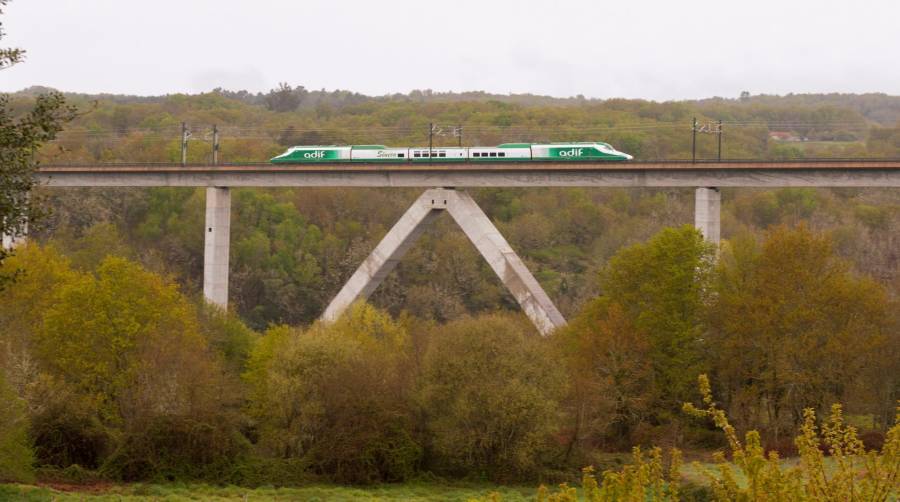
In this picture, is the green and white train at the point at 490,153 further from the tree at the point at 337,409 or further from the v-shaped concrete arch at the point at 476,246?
the tree at the point at 337,409

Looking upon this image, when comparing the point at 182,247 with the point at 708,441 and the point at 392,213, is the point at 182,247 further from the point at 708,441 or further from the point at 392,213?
the point at 708,441

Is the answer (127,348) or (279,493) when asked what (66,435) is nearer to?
(127,348)

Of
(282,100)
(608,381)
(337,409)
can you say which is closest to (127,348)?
(337,409)

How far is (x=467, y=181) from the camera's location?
147 feet

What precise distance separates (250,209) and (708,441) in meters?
43.3

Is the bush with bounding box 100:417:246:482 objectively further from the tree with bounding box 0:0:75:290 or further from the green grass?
the tree with bounding box 0:0:75:290

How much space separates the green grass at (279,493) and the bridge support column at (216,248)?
19.4 meters

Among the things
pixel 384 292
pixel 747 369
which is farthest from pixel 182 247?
pixel 747 369

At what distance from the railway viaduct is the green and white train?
16.9 inches

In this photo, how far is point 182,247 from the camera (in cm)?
7200

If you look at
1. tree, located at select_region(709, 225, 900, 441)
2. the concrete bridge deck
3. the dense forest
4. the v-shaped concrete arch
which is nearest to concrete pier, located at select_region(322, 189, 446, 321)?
the v-shaped concrete arch

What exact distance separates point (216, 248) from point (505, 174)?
12.2m

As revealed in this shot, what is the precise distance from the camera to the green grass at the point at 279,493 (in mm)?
27344

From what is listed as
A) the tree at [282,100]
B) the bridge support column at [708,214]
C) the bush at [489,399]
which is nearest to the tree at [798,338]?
the bridge support column at [708,214]
